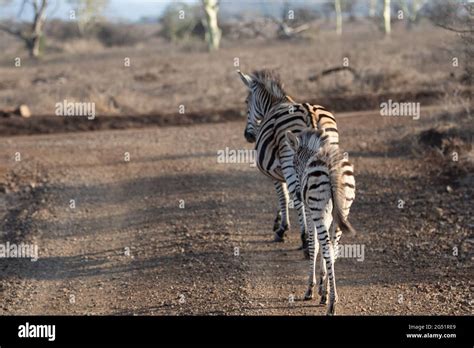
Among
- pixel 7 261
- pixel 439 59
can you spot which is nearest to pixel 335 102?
pixel 439 59

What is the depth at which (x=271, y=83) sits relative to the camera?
10781mm

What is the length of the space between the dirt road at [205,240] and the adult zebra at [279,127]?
630 millimetres

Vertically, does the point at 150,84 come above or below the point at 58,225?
above

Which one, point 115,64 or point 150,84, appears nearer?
point 150,84

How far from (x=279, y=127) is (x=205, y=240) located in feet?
5.99

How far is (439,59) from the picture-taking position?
28.5m

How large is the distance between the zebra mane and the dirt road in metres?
1.88

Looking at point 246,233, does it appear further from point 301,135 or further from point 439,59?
point 439,59

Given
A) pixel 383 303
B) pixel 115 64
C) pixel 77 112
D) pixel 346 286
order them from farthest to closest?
pixel 115 64 < pixel 77 112 < pixel 346 286 < pixel 383 303

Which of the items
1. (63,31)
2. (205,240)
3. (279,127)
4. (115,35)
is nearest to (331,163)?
(279,127)

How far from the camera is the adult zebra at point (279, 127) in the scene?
9156mm

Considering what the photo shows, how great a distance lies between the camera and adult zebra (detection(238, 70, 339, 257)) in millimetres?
9156

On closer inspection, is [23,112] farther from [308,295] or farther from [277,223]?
[308,295]
